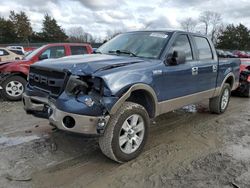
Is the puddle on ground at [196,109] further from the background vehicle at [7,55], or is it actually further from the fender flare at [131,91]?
the background vehicle at [7,55]

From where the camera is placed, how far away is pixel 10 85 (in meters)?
8.74

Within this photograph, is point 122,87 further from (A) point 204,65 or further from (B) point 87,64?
(A) point 204,65

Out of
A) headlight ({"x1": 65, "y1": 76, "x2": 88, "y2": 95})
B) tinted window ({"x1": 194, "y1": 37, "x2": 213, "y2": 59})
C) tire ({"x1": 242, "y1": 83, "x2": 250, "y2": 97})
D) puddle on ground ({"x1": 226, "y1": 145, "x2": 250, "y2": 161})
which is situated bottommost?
puddle on ground ({"x1": 226, "y1": 145, "x2": 250, "y2": 161})

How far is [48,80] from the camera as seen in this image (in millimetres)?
4344

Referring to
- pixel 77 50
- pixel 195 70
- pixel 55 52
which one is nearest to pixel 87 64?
pixel 195 70

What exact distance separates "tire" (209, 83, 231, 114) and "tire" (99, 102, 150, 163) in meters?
3.18

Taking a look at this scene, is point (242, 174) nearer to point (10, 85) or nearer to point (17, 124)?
point (17, 124)

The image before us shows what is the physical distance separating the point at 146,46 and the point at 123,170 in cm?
224

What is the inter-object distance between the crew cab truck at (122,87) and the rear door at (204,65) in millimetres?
22

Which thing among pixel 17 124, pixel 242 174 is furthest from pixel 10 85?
pixel 242 174

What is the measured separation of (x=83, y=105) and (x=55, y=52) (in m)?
6.28

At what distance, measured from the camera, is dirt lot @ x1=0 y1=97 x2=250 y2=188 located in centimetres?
379

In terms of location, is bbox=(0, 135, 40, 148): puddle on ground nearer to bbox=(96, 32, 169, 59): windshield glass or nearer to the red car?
bbox=(96, 32, 169, 59): windshield glass

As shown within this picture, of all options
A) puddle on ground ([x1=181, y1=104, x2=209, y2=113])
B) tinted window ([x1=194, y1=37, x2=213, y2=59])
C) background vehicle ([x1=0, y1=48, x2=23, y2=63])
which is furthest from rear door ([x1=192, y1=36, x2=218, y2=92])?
background vehicle ([x1=0, y1=48, x2=23, y2=63])
